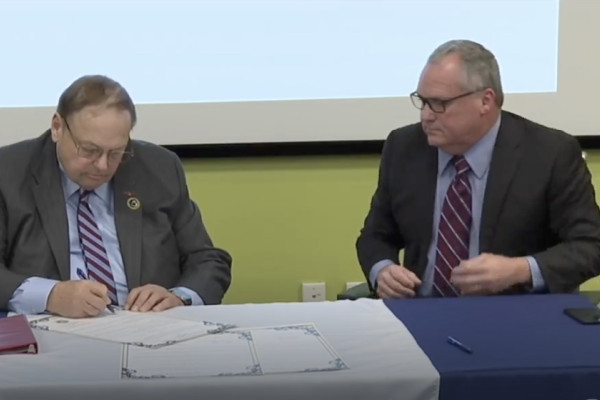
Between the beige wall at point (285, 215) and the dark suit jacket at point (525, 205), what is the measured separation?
763mm

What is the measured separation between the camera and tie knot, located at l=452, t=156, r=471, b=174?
2.45 meters

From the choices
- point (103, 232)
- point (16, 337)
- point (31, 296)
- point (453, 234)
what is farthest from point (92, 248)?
point (453, 234)

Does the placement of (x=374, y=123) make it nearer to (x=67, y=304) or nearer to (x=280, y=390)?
(x=67, y=304)

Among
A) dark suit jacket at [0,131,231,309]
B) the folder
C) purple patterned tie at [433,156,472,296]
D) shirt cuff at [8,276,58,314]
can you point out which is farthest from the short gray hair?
the folder

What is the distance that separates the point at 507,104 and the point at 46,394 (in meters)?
2.20

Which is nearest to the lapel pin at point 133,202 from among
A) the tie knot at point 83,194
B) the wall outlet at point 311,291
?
the tie knot at point 83,194

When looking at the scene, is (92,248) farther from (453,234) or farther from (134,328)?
(453,234)

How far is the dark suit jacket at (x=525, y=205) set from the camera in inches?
91.8

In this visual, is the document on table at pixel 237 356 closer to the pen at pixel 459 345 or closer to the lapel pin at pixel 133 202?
the pen at pixel 459 345

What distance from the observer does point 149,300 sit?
2061mm

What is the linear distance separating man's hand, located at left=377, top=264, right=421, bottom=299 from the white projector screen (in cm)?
104

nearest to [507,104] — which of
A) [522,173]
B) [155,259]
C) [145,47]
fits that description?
A: [522,173]

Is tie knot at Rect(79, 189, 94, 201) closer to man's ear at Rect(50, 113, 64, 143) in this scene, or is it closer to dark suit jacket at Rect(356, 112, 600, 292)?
man's ear at Rect(50, 113, 64, 143)

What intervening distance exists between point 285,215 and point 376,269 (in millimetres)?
925
